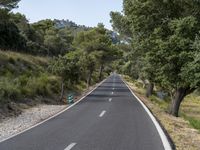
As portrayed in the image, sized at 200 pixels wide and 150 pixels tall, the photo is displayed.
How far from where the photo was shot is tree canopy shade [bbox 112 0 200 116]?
69.1 ft

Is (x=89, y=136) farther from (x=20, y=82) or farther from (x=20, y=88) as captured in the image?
(x=20, y=82)

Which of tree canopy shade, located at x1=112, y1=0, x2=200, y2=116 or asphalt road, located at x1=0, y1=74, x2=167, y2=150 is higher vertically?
tree canopy shade, located at x1=112, y1=0, x2=200, y2=116

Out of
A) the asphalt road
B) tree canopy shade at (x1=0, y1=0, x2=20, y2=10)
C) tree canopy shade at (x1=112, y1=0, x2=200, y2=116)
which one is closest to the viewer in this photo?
the asphalt road

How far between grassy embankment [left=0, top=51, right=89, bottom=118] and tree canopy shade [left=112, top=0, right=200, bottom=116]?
8.15 m

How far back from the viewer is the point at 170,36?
22.4 m

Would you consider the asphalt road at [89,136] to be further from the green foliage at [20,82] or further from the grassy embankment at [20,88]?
the green foliage at [20,82]

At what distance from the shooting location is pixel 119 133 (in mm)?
13867

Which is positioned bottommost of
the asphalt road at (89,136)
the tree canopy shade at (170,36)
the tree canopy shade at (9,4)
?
the asphalt road at (89,136)

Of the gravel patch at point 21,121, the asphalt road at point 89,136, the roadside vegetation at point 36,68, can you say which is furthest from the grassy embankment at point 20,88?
the asphalt road at point 89,136

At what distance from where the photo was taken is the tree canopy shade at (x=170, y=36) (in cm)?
2105

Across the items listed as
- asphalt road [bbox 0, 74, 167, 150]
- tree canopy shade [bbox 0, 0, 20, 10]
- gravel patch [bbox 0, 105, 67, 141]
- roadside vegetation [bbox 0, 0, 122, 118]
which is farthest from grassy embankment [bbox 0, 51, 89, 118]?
asphalt road [bbox 0, 74, 167, 150]

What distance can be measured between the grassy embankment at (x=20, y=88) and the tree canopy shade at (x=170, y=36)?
8153mm

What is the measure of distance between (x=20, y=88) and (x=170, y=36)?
35.3 feet

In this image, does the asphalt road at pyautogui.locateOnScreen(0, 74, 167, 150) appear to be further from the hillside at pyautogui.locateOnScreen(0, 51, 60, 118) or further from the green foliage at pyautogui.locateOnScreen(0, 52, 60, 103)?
the green foliage at pyautogui.locateOnScreen(0, 52, 60, 103)
